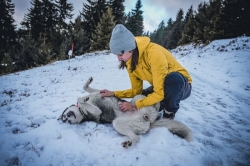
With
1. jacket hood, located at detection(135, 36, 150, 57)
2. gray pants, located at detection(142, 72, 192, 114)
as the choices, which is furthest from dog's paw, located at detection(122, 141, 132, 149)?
jacket hood, located at detection(135, 36, 150, 57)

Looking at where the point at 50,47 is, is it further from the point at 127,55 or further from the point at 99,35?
the point at 127,55

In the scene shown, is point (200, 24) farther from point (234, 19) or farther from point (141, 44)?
point (141, 44)

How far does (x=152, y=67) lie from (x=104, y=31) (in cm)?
2208

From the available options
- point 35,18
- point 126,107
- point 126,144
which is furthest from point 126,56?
point 35,18

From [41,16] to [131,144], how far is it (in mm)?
36913

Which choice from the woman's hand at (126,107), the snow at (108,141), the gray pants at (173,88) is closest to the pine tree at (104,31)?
the snow at (108,141)

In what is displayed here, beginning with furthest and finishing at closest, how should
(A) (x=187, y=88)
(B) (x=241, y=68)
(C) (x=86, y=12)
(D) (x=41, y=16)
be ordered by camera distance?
(D) (x=41, y=16) < (C) (x=86, y=12) < (B) (x=241, y=68) < (A) (x=187, y=88)

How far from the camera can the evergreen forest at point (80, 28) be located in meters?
17.6

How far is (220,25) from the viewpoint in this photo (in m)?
18.0

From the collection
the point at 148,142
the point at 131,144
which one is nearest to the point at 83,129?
the point at 131,144

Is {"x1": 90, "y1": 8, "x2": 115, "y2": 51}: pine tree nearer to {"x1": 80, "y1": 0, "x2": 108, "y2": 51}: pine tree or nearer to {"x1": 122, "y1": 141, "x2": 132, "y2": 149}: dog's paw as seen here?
Result: {"x1": 80, "y1": 0, "x2": 108, "y2": 51}: pine tree

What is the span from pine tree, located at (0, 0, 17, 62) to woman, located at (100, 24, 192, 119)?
34.1 meters

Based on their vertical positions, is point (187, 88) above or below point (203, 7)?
below

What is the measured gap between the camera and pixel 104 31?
23.2 meters
